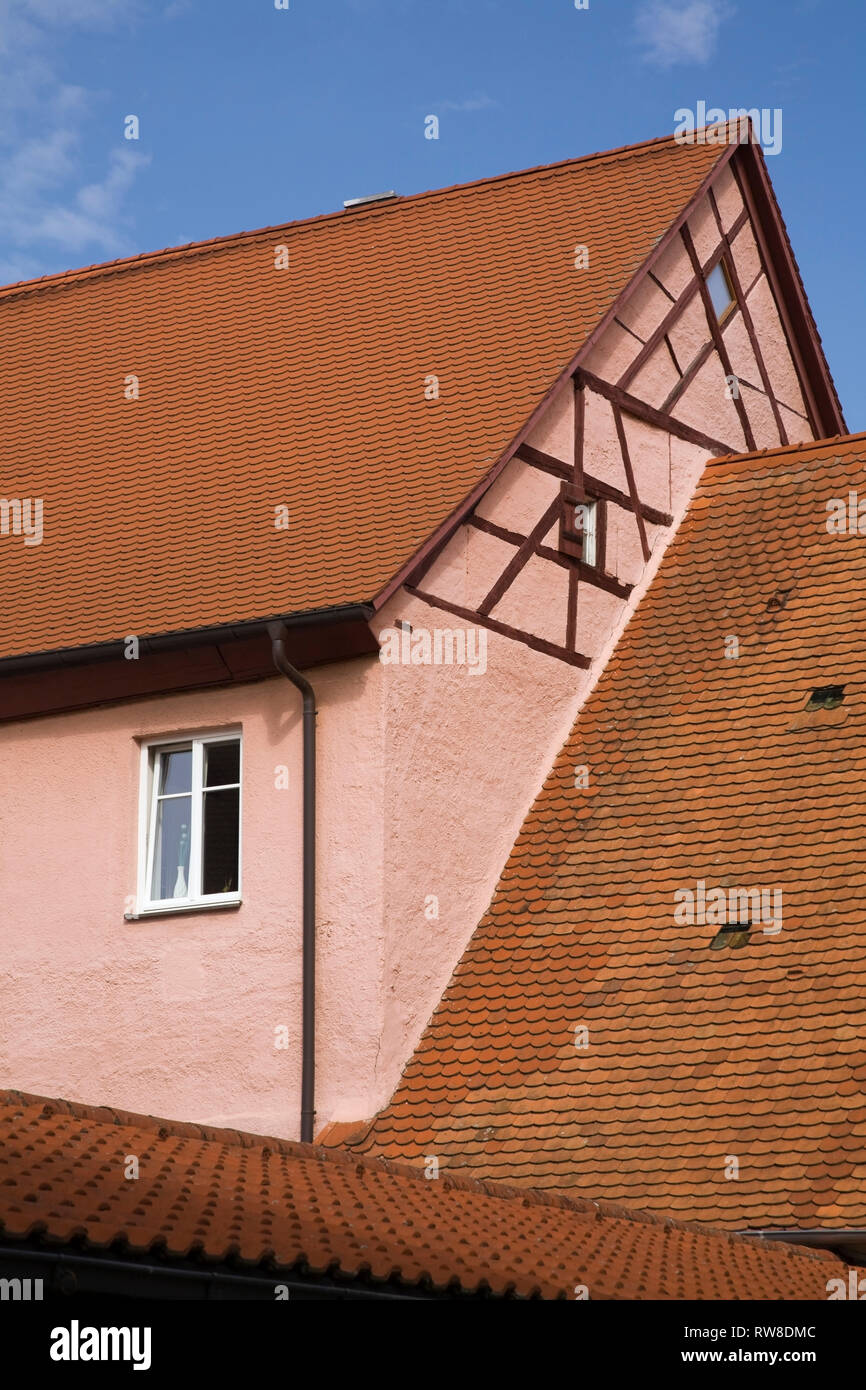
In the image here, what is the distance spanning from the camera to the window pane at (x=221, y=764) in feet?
46.2

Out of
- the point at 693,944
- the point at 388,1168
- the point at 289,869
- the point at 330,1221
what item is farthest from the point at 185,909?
the point at 330,1221

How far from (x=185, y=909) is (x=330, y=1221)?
17.5ft

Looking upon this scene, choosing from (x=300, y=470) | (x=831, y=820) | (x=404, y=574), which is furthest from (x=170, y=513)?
(x=831, y=820)

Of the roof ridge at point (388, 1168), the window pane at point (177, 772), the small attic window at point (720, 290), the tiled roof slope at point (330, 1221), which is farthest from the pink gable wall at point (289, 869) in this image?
the small attic window at point (720, 290)

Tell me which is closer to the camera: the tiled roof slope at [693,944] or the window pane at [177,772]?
the tiled roof slope at [693,944]

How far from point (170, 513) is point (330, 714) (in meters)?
2.94

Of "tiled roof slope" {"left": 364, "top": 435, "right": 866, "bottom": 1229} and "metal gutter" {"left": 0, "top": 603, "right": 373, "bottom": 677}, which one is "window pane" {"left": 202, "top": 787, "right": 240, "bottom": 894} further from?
"tiled roof slope" {"left": 364, "top": 435, "right": 866, "bottom": 1229}

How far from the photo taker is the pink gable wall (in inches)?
520

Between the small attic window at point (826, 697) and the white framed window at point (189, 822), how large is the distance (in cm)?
404

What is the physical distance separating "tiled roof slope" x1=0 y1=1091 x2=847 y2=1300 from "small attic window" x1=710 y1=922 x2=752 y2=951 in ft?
7.86

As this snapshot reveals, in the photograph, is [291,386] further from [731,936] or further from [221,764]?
[731,936]

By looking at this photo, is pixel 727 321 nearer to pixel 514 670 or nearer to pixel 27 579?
pixel 514 670

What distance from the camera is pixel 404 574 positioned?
44.8ft

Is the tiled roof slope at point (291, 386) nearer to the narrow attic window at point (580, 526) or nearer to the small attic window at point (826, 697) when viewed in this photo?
the narrow attic window at point (580, 526)
